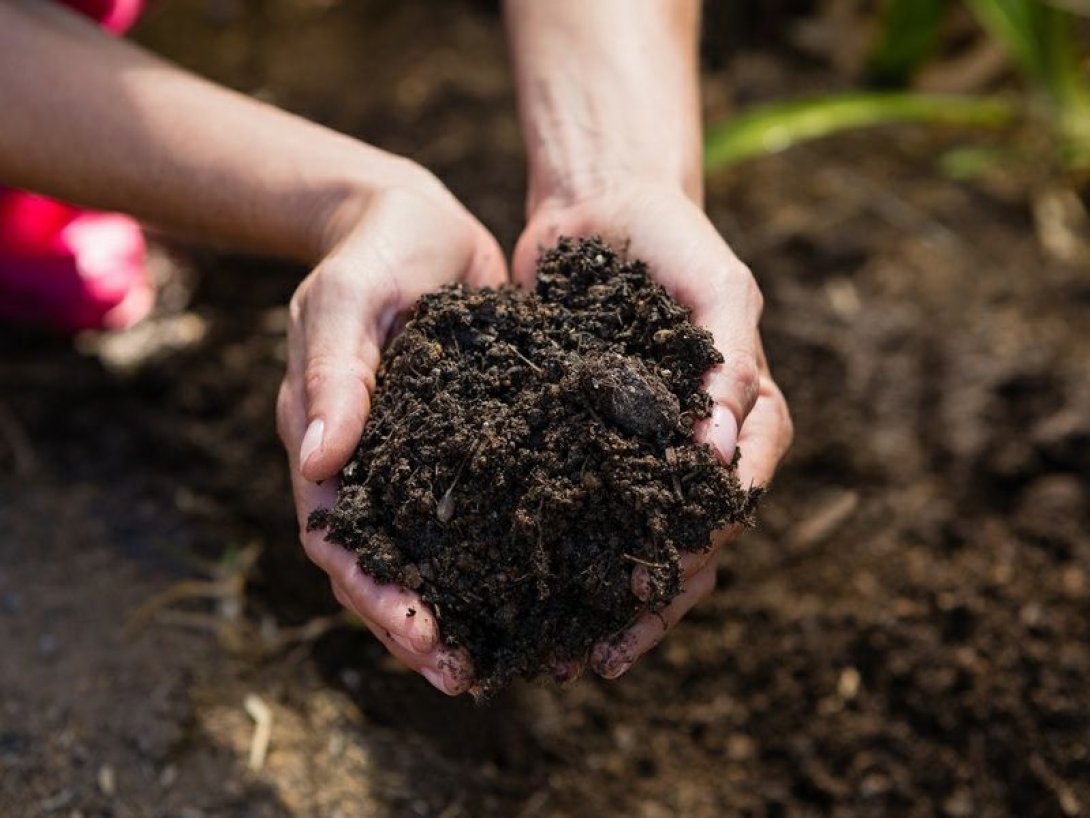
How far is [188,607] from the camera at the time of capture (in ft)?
5.51

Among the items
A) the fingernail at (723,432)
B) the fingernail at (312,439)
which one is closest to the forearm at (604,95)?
the fingernail at (723,432)

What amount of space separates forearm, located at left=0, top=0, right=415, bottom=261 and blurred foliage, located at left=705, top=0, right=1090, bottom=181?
0.89m

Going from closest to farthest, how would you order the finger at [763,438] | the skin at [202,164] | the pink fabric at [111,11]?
the finger at [763,438], the skin at [202,164], the pink fabric at [111,11]

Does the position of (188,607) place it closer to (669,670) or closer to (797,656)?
(669,670)

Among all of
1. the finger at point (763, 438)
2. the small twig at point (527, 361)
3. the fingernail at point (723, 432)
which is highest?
the small twig at point (527, 361)

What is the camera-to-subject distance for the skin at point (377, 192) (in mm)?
1213

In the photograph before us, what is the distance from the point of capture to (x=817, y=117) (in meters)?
2.21

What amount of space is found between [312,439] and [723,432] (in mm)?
429

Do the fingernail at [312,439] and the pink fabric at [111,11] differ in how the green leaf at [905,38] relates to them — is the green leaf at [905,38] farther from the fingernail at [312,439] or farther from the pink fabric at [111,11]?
the fingernail at [312,439]

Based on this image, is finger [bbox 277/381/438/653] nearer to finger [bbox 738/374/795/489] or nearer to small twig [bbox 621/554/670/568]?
small twig [bbox 621/554/670/568]

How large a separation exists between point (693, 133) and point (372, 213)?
503 mm

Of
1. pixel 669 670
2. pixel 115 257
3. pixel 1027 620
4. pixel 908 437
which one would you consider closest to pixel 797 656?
pixel 669 670

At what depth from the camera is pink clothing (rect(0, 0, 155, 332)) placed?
83.0 inches

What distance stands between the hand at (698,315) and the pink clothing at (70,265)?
1.02 meters
